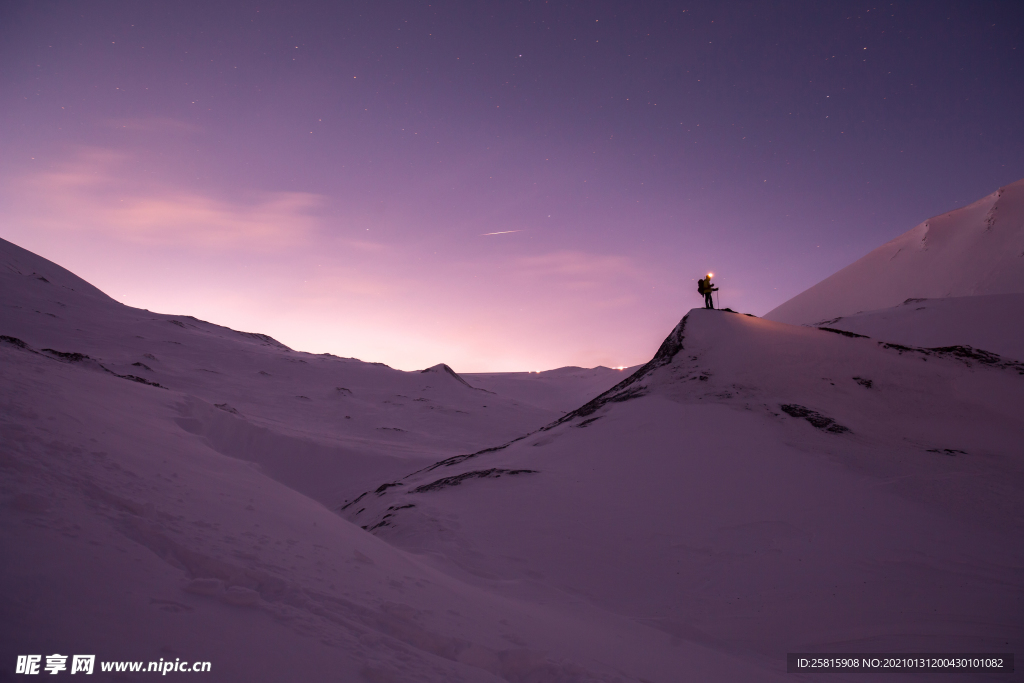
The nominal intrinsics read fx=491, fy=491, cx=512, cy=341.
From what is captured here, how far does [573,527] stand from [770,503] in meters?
2.61

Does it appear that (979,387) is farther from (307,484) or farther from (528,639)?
(307,484)

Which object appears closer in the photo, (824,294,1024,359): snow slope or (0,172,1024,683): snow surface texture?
(0,172,1024,683): snow surface texture

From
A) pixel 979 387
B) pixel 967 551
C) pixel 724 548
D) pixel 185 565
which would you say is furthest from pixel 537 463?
pixel 979 387

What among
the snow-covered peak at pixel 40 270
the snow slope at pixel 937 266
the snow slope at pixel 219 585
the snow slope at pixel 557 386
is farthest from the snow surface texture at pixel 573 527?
the snow slope at pixel 557 386

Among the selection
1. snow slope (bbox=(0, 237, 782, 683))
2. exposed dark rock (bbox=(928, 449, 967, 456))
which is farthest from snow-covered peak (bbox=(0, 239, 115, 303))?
exposed dark rock (bbox=(928, 449, 967, 456))

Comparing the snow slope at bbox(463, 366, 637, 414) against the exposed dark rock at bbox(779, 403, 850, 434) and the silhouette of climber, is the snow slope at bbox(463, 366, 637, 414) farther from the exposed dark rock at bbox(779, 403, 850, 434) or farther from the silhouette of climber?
the exposed dark rock at bbox(779, 403, 850, 434)

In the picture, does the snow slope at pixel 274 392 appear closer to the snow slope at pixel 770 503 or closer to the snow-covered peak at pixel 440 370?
the snow-covered peak at pixel 440 370

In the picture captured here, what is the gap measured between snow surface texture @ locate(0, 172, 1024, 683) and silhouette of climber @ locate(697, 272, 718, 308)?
1.18 m

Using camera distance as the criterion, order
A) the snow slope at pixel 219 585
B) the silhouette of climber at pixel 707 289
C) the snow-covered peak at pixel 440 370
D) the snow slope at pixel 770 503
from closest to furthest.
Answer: the snow slope at pixel 219 585
the snow slope at pixel 770 503
the silhouette of climber at pixel 707 289
the snow-covered peak at pixel 440 370

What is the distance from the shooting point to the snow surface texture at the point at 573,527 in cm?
242

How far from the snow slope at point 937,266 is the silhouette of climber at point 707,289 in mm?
12113

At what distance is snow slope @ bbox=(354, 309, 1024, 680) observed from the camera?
16.2 feet

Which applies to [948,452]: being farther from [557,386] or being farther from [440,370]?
[557,386]

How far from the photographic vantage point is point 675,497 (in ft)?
22.3
